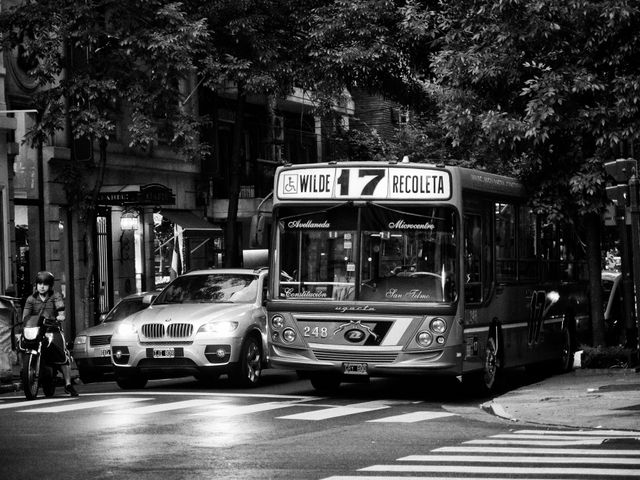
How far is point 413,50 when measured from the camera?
28.1 metres

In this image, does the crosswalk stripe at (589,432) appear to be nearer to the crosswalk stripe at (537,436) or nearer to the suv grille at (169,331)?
the crosswalk stripe at (537,436)

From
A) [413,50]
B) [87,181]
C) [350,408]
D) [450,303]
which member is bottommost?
[350,408]

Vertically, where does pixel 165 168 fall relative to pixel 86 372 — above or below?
above

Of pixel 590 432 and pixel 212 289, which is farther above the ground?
pixel 212 289

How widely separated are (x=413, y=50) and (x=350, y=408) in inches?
525

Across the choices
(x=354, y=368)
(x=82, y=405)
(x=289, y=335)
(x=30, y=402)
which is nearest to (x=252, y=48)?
(x=289, y=335)


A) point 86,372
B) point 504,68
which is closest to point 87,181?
point 86,372

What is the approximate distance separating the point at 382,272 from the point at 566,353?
671 cm

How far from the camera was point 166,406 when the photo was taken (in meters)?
16.2

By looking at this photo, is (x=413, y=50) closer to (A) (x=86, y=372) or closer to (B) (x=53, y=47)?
(B) (x=53, y=47)

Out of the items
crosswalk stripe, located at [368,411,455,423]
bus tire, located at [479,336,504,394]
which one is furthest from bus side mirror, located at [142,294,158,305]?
crosswalk stripe, located at [368,411,455,423]

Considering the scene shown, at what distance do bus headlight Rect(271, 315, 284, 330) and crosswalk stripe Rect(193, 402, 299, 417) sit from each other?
1383 mm

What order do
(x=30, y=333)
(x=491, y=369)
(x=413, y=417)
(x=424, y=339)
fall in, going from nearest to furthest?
(x=413, y=417) < (x=424, y=339) < (x=30, y=333) < (x=491, y=369)

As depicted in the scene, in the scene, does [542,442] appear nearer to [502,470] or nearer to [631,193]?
[502,470]
